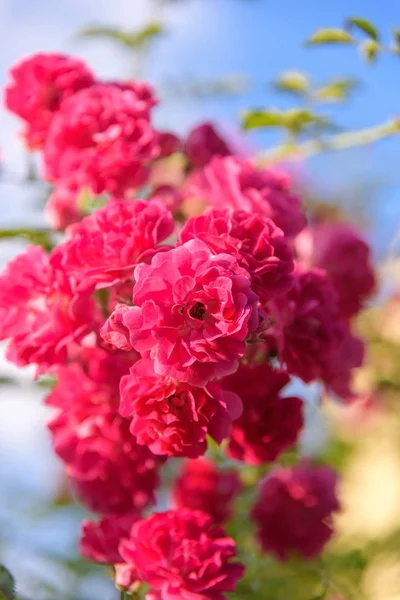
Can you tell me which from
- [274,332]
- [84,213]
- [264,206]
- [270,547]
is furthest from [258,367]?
[270,547]

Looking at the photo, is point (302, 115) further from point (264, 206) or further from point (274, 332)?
point (274, 332)

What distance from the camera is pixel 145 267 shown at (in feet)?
2.49

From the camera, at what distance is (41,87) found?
4.04 feet

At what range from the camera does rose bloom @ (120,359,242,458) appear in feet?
2.59

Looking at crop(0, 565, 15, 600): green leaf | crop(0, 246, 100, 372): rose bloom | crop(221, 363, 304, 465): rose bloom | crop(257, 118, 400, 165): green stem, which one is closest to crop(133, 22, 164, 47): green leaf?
crop(257, 118, 400, 165): green stem

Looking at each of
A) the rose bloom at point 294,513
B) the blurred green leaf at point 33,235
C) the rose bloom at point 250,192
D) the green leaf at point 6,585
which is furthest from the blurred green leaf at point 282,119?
the green leaf at point 6,585

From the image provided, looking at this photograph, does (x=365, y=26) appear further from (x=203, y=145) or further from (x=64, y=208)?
(x=64, y=208)

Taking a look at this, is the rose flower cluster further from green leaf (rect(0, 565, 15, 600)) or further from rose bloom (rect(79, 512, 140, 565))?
green leaf (rect(0, 565, 15, 600))

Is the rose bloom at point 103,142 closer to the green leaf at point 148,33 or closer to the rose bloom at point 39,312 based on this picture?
the rose bloom at point 39,312

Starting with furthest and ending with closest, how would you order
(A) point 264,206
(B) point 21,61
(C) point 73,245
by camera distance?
(B) point 21,61, (A) point 264,206, (C) point 73,245

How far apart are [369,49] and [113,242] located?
54 cm

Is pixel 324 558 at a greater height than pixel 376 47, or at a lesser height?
lesser

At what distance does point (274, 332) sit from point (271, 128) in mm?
522

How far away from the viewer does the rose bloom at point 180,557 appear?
0.88 m
